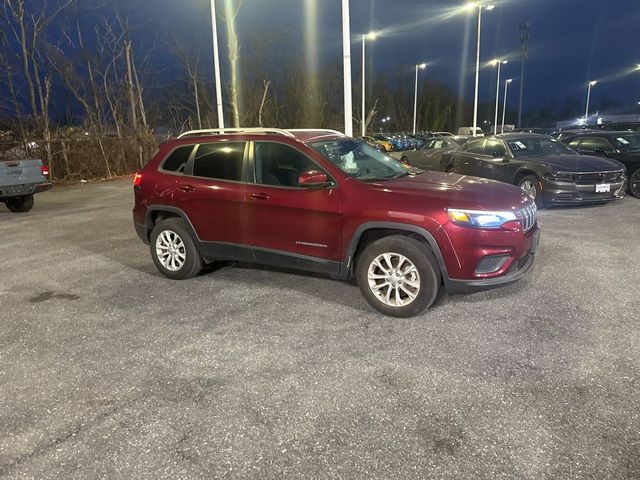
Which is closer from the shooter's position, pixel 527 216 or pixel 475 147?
pixel 527 216

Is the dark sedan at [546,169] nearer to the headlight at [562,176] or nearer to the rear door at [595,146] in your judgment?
the headlight at [562,176]

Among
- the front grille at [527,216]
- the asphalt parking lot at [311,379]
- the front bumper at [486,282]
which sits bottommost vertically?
the asphalt parking lot at [311,379]

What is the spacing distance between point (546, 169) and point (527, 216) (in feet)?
19.3

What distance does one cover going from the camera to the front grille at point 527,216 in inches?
179

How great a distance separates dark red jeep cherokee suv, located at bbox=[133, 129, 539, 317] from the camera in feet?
14.3

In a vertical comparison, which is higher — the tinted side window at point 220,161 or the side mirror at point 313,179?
the tinted side window at point 220,161

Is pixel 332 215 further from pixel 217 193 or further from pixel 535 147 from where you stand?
pixel 535 147

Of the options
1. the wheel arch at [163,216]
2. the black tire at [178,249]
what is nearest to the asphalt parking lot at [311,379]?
the black tire at [178,249]

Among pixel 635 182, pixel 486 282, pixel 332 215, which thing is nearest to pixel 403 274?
pixel 486 282

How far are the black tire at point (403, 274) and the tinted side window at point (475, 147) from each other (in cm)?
806

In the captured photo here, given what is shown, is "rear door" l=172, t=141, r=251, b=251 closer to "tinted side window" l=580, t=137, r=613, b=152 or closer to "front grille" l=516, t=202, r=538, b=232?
"front grille" l=516, t=202, r=538, b=232

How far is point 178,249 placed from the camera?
5.88 m

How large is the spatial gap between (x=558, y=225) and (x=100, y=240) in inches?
312

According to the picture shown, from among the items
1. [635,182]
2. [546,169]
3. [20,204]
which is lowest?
[20,204]
